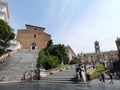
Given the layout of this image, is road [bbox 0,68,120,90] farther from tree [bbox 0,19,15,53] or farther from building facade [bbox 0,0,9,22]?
building facade [bbox 0,0,9,22]

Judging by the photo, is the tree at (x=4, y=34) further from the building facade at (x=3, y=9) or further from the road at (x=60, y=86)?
the building facade at (x=3, y=9)

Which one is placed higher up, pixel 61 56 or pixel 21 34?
pixel 21 34

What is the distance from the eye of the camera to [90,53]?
96812 millimetres

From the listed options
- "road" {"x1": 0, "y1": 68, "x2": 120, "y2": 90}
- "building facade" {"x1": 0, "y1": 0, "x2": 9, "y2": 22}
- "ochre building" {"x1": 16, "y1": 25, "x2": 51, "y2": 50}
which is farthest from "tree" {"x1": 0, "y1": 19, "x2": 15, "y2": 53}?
"building facade" {"x1": 0, "y1": 0, "x2": 9, "y2": 22}

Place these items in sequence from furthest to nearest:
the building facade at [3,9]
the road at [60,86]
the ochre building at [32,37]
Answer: the ochre building at [32,37] < the building facade at [3,9] < the road at [60,86]

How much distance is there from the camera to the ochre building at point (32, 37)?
56.2 metres

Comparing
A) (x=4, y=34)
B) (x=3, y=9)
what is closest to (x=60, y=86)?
(x=4, y=34)

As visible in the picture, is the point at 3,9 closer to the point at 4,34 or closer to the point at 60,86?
the point at 4,34

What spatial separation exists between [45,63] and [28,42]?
27780mm

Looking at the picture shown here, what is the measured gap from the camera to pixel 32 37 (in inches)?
2288

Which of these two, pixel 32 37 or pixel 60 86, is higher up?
pixel 32 37

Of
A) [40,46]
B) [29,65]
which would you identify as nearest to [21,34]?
[40,46]

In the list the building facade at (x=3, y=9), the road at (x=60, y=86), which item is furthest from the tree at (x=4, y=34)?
the building facade at (x=3, y=9)

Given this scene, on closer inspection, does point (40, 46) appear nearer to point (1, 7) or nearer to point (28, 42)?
point (28, 42)
